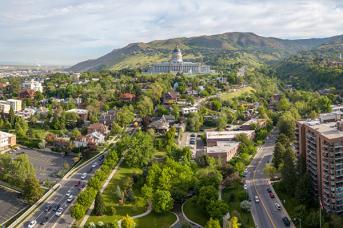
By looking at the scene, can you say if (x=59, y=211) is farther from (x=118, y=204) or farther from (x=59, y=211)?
(x=118, y=204)

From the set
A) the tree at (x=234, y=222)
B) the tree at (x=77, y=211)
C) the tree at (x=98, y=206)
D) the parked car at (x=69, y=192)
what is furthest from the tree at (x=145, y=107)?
the tree at (x=234, y=222)

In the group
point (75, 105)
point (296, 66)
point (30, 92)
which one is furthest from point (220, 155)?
point (296, 66)

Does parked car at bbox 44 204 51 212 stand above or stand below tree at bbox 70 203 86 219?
below

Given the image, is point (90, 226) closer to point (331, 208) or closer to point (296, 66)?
point (331, 208)

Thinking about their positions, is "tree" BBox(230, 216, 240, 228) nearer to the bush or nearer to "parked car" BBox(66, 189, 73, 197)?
the bush

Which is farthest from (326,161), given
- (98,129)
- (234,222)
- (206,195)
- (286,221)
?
(98,129)

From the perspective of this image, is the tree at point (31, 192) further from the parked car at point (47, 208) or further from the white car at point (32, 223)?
the white car at point (32, 223)

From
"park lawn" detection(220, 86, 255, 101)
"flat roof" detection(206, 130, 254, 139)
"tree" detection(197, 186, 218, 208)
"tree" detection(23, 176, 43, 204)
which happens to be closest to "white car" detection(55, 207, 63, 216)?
"tree" detection(23, 176, 43, 204)
